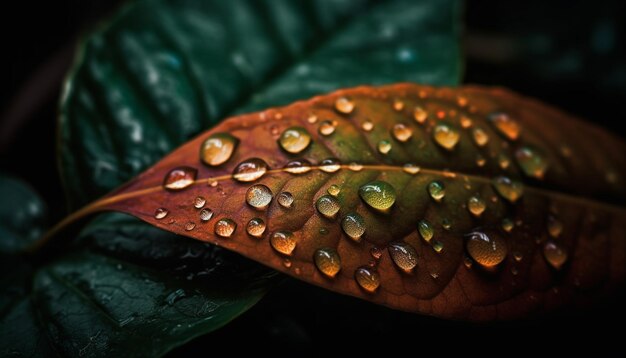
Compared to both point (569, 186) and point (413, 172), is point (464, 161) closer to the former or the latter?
point (413, 172)

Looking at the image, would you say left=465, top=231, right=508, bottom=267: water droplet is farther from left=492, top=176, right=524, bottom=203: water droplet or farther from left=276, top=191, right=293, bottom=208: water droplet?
left=276, top=191, right=293, bottom=208: water droplet

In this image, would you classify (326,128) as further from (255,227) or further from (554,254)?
(554,254)

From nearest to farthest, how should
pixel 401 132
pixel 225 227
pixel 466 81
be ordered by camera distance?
pixel 225 227
pixel 401 132
pixel 466 81

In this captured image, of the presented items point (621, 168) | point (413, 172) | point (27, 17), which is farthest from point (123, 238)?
point (27, 17)

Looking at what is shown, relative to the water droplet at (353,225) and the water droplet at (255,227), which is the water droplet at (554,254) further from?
the water droplet at (255,227)

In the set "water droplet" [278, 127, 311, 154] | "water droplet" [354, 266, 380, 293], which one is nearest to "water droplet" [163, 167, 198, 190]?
"water droplet" [278, 127, 311, 154]

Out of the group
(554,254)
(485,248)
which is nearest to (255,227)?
(485,248)
